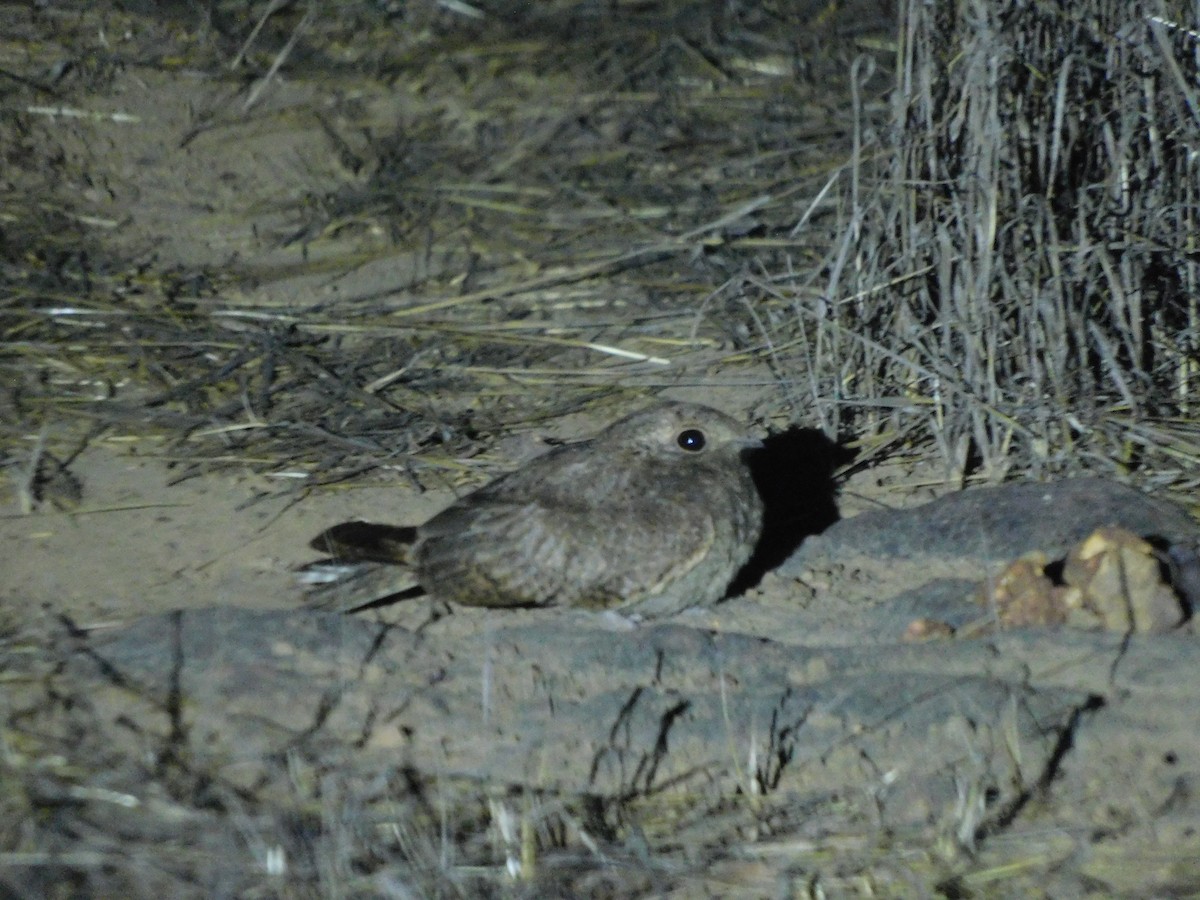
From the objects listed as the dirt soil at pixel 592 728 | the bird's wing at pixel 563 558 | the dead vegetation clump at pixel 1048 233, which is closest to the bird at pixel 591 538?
the bird's wing at pixel 563 558

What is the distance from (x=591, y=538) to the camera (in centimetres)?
423

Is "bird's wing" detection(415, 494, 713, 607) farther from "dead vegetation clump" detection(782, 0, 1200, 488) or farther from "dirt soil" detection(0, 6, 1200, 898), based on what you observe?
"dead vegetation clump" detection(782, 0, 1200, 488)

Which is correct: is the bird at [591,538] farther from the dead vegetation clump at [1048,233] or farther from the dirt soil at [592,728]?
the dead vegetation clump at [1048,233]

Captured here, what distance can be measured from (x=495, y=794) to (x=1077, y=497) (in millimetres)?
2046

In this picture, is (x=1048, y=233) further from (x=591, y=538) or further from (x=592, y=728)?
(x=592, y=728)

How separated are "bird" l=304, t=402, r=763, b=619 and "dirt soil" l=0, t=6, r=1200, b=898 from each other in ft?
0.37

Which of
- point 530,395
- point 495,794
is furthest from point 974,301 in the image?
point 495,794

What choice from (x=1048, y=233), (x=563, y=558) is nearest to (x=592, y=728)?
(x=563, y=558)

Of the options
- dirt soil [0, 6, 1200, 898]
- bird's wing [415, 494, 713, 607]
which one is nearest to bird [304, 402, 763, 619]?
bird's wing [415, 494, 713, 607]

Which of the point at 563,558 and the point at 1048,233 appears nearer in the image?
the point at 563,558

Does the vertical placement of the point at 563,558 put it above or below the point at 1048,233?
below

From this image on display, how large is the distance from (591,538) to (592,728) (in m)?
0.75

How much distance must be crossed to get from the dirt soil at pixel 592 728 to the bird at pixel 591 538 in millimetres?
113

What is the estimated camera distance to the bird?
4219 millimetres
